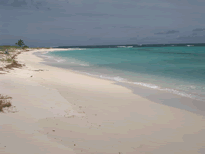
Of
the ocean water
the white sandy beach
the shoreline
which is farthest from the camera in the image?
the ocean water

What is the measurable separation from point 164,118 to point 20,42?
126671 mm

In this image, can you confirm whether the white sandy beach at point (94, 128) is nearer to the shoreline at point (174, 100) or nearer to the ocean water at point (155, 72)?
the shoreline at point (174, 100)

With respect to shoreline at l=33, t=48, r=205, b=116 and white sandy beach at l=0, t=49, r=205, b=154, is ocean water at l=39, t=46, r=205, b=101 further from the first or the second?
white sandy beach at l=0, t=49, r=205, b=154

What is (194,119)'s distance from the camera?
727cm

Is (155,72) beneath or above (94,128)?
above

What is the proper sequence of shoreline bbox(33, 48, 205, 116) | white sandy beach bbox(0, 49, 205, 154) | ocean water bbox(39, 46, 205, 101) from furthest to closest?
ocean water bbox(39, 46, 205, 101) → shoreline bbox(33, 48, 205, 116) → white sandy beach bbox(0, 49, 205, 154)

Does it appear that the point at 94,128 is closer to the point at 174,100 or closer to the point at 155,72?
the point at 174,100

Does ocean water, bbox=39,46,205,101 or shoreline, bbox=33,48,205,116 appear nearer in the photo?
shoreline, bbox=33,48,205,116

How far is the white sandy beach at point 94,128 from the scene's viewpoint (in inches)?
180

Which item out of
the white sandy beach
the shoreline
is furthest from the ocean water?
the white sandy beach

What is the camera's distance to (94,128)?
5.82 m

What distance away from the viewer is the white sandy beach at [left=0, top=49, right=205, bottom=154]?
457cm

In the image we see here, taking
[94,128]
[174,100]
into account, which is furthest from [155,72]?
[94,128]

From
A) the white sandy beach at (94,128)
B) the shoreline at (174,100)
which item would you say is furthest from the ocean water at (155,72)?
the white sandy beach at (94,128)
